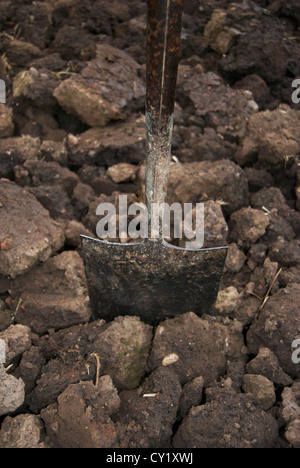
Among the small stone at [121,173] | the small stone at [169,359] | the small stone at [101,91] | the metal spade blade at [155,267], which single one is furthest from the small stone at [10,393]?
the small stone at [101,91]

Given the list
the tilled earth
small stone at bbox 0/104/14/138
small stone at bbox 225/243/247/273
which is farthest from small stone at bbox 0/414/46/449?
small stone at bbox 0/104/14/138

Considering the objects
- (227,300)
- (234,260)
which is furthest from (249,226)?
(227,300)

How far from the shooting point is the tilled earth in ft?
6.23

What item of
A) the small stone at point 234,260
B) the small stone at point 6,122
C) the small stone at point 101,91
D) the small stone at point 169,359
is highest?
the small stone at point 101,91

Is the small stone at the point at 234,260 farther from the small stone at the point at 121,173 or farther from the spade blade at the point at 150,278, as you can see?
the small stone at the point at 121,173

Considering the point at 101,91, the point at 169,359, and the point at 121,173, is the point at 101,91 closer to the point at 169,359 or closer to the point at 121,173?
the point at 121,173

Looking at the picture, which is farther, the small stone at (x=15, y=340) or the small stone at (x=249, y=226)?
the small stone at (x=249, y=226)

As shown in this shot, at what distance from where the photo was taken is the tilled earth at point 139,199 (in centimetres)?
190

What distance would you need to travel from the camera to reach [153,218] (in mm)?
2031

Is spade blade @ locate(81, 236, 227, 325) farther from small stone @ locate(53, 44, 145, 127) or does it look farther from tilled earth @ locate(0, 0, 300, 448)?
small stone @ locate(53, 44, 145, 127)

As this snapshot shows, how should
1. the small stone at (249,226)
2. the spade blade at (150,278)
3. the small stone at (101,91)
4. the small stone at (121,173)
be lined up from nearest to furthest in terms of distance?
the spade blade at (150,278) < the small stone at (249,226) < the small stone at (121,173) < the small stone at (101,91)

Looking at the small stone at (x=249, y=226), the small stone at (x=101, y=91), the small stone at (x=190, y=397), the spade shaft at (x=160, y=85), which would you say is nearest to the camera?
the spade shaft at (x=160, y=85)

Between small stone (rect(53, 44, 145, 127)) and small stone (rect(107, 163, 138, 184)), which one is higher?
small stone (rect(53, 44, 145, 127))
